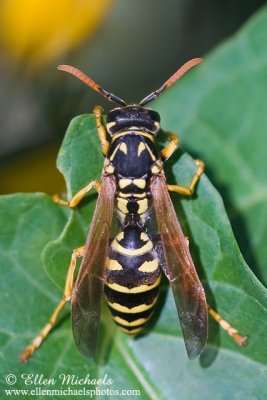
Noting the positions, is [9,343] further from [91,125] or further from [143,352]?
[91,125]

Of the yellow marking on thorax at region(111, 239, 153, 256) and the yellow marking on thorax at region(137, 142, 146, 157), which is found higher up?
the yellow marking on thorax at region(137, 142, 146, 157)

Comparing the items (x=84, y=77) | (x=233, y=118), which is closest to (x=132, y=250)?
(x=84, y=77)

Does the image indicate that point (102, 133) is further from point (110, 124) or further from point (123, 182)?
point (123, 182)

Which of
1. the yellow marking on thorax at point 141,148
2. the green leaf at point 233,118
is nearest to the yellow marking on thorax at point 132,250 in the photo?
the yellow marking on thorax at point 141,148

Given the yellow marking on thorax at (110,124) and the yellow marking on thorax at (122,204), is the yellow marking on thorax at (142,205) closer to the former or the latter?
→ the yellow marking on thorax at (122,204)

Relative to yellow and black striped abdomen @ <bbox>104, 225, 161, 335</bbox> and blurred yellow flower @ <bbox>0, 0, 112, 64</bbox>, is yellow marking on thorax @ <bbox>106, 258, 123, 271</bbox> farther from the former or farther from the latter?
blurred yellow flower @ <bbox>0, 0, 112, 64</bbox>

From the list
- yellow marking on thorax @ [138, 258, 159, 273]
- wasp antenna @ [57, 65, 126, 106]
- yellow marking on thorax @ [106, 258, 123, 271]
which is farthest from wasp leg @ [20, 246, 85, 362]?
wasp antenna @ [57, 65, 126, 106]

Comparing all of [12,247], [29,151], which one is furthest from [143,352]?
[29,151]
